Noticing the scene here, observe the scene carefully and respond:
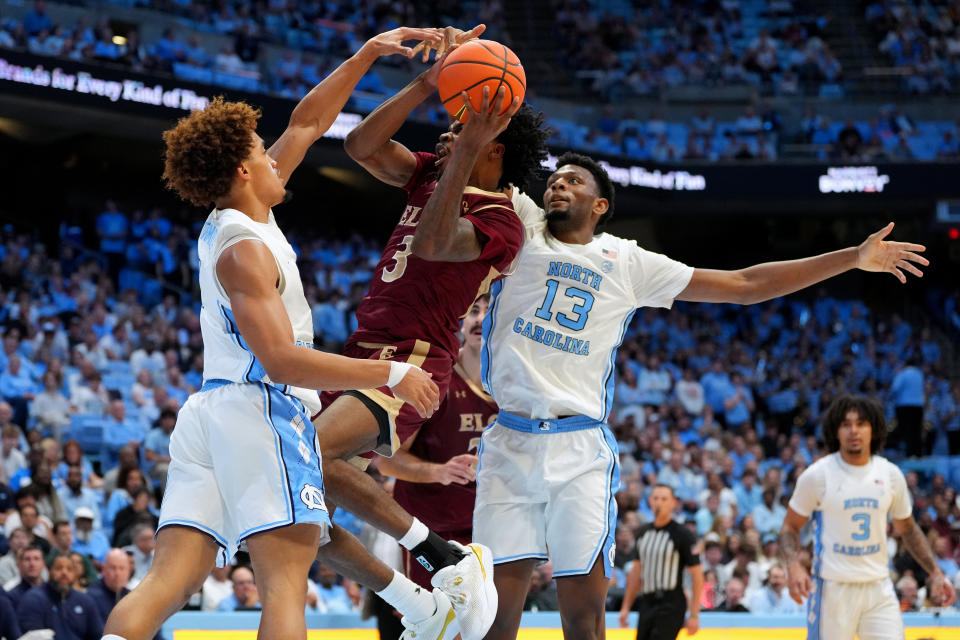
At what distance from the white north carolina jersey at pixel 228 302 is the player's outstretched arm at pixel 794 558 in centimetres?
366

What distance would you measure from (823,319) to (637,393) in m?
6.17

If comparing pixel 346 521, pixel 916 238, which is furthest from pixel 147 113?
pixel 916 238

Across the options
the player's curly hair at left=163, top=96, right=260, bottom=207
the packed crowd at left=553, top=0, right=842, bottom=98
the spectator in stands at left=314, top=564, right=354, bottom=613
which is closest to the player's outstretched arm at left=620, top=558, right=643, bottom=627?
the spectator in stands at left=314, top=564, right=354, bottom=613

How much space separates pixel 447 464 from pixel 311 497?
1.64 meters

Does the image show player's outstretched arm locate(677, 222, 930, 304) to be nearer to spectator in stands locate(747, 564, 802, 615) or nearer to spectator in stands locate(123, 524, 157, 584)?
spectator in stands locate(123, 524, 157, 584)

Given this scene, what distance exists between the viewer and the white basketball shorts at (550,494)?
4746 millimetres

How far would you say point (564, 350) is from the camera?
4941 millimetres

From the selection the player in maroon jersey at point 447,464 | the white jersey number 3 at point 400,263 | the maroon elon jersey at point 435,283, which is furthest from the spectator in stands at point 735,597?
the white jersey number 3 at point 400,263

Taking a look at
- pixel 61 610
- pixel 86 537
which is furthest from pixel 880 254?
pixel 86 537

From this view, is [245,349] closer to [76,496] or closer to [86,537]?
[86,537]

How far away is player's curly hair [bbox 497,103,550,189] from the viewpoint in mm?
4805

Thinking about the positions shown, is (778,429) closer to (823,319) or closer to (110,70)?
(823,319)

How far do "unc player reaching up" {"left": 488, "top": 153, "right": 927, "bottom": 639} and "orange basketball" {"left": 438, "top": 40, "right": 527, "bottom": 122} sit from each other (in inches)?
32.0

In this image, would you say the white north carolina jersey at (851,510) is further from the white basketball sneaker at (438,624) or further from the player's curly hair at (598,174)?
the white basketball sneaker at (438,624)
